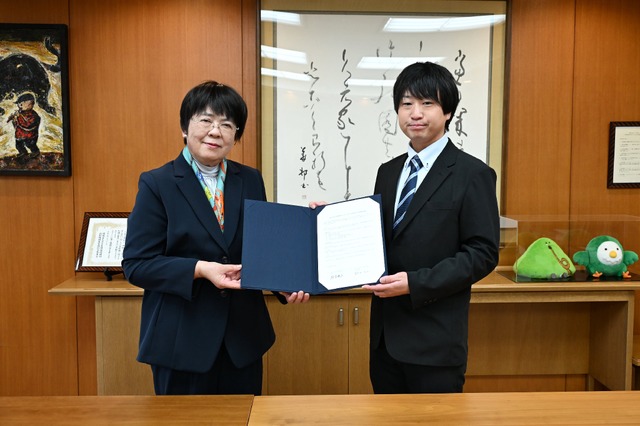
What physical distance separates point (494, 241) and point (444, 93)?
1.55ft

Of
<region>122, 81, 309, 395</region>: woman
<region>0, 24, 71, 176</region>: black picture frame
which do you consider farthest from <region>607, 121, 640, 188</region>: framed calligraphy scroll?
<region>0, 24, 71, 176</region>: black picture frame

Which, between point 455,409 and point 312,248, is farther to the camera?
point 312,248

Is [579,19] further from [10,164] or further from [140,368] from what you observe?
[10,164]

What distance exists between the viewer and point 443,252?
5.22 ft

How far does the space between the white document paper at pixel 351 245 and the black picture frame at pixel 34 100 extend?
1811 mm

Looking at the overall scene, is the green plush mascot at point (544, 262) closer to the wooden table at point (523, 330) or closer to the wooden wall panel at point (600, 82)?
the wooden table at point (523, 330)

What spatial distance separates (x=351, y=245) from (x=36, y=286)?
82.3 inches

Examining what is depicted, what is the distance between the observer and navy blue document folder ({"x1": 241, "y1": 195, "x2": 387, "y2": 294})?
60.9 inches

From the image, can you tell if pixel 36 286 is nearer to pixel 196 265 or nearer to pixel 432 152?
pixel 196 265

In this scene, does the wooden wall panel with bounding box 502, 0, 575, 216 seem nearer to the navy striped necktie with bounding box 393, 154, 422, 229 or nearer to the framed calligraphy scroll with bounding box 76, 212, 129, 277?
the navy striped necktie with bounding box 393, 154, 422, 229

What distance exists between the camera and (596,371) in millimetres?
2838

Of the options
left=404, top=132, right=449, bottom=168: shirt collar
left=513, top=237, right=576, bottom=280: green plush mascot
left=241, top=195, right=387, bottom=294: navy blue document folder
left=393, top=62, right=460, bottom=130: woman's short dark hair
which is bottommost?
left=513, top=237, right=576, bottom=280: green plush mascot

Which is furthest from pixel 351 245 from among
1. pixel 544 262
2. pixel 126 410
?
pixel 544 262

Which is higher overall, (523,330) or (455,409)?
(455,409)
